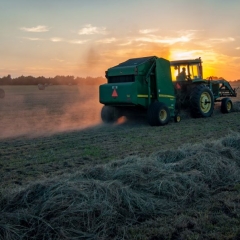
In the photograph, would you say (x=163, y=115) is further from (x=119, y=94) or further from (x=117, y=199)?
(x=117, y=199)

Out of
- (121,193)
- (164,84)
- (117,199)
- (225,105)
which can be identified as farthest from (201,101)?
(117,199)

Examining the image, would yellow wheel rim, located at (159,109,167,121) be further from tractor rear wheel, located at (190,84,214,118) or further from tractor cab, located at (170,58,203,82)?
→ tractor cab, located at (170,58,203,82)

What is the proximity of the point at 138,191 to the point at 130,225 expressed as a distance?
2.89ft

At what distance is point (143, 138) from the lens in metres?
10.2

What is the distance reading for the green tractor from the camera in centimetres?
1236

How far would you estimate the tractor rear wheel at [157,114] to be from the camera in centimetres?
1245

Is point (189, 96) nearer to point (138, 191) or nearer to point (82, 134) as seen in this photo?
point (82, 134)

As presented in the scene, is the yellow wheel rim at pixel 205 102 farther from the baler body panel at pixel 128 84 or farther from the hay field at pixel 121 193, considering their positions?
the hay field at pixel 121 193

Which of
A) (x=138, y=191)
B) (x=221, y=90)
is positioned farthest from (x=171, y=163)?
(x=221, y=90)

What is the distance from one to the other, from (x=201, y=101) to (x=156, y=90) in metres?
2.65

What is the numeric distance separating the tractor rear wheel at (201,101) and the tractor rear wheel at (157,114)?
1.90 meters

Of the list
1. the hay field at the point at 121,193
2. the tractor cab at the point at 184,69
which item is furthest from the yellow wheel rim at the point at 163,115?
the hay field at the point at 121,193

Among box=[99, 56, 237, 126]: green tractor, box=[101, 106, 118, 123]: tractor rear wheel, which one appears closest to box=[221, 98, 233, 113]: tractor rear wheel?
box=[99, 56, 237, 126]: green tractor

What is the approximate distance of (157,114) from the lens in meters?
12.4
